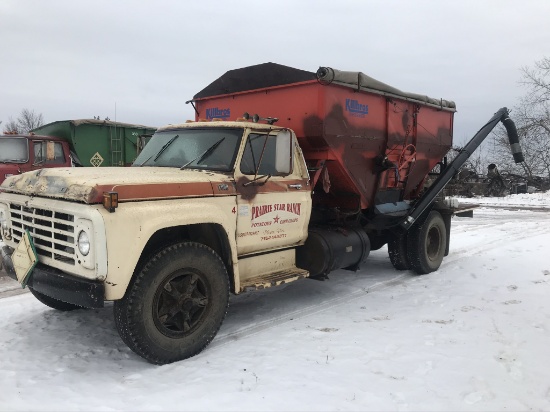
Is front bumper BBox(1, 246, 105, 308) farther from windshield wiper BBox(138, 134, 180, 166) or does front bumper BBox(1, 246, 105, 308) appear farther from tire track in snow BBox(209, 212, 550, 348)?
windshield wiper BBox(138, 134, 180, 166)

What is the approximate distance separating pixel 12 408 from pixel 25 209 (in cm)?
187

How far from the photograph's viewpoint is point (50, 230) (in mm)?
3969

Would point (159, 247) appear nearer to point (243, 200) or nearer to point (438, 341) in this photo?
point (243, 200)

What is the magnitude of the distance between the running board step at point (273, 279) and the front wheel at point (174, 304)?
41 cm

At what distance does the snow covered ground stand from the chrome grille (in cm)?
99

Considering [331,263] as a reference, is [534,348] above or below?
below

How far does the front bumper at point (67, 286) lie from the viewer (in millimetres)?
3594

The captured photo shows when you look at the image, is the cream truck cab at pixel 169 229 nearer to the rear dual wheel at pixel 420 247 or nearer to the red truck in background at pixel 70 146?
the rear dual wheel at pixel 420 247

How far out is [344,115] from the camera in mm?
5961

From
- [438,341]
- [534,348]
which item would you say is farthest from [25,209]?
[534,348]

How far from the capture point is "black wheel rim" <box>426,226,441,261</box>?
7852 millimetres

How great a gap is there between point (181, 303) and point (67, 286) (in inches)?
38.6

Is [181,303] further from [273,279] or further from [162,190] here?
[273,279]

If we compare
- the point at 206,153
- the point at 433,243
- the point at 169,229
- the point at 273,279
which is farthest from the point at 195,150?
the point at 433,243
